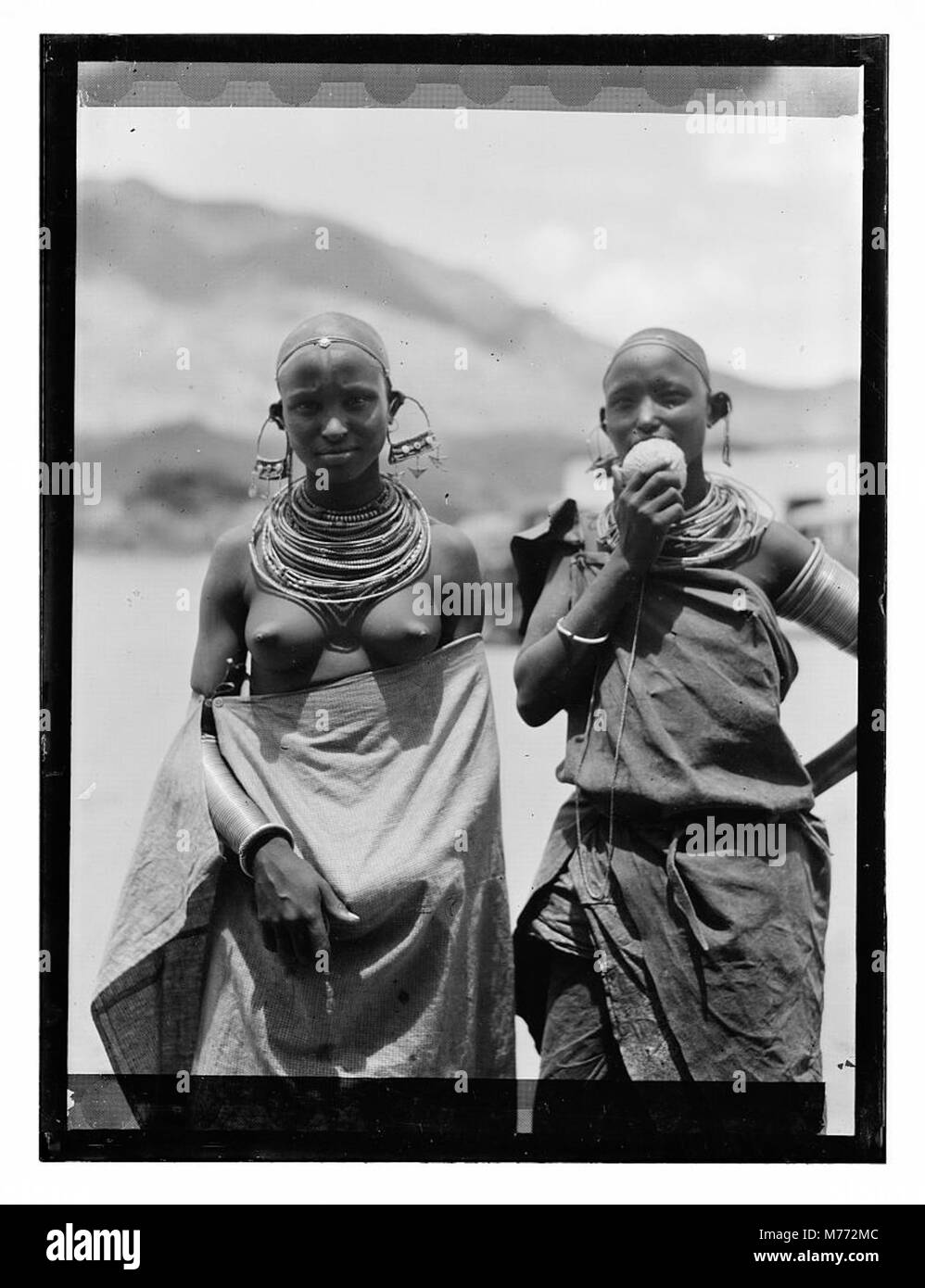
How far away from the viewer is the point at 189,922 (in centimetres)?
290

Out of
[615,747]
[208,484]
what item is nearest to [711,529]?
[615,747]

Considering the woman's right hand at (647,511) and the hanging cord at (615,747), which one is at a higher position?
the woman's right hand at (647,511)

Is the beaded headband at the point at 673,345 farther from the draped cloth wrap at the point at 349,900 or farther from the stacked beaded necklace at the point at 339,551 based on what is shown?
the draped cloth wrap at the point at 349,900

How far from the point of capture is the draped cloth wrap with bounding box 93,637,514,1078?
2.85 m

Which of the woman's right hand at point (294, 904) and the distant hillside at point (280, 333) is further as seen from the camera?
the distant hillside at point (280, 333)

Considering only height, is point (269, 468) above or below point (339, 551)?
above

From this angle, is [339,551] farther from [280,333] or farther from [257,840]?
[257,840]

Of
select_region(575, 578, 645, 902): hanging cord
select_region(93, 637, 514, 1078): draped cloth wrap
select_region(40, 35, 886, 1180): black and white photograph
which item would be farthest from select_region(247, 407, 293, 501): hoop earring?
select_region(575, 578, 645, 902): hanging cord

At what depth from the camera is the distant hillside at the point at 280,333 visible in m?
2.93

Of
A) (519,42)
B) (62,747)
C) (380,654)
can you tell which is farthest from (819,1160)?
(519,42)

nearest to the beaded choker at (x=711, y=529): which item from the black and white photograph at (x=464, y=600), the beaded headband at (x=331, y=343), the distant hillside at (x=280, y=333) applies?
the black and white photograph at (x=464, y=600)

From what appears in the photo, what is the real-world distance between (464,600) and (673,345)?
0.62 meters

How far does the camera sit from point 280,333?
116 inches
